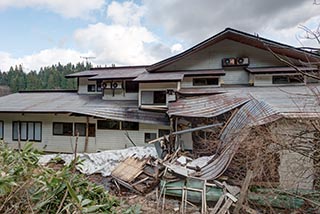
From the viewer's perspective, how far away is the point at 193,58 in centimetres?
1446

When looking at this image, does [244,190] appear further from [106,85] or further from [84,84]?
[84,84]

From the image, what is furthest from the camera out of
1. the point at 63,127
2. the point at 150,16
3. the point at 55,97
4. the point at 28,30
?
the point at 55,97

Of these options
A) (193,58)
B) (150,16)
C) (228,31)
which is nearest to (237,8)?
(228,31)

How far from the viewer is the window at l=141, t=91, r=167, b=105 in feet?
43.9

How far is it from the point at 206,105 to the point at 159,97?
3.54m

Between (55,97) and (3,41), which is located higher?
(3,41)

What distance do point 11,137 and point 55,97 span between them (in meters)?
3.47

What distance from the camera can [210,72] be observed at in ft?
44.1

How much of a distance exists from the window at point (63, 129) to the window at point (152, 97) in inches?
165

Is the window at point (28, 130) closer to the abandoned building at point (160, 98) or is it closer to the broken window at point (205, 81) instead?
the abandoned building at point (160, 98)

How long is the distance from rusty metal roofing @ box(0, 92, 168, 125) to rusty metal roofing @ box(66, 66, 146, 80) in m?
1.30

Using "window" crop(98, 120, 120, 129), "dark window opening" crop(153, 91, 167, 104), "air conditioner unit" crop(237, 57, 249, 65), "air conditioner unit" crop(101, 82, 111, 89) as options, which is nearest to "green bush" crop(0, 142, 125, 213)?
"dark window opening" crop(153, 91, 167, 104)

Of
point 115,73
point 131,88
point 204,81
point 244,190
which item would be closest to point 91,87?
point 115,73

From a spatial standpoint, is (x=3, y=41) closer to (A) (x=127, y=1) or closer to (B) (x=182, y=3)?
(A) (x=127, y=1)
